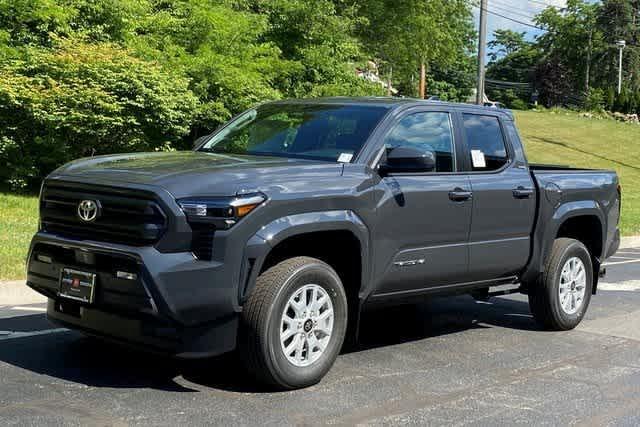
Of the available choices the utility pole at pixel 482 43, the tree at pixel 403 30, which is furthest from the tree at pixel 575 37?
the utility pole at pixel 482 43

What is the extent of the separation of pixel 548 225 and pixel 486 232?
3.07 ft

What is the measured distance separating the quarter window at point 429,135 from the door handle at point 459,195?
226 millimetres

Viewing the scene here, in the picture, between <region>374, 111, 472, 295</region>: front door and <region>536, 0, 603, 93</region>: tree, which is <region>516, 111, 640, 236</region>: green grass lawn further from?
<region>536, 0, 603, 93</region>: tree

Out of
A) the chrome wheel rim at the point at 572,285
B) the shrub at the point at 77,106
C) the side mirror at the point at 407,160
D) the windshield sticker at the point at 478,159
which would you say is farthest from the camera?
the shrub at the point at 77,106

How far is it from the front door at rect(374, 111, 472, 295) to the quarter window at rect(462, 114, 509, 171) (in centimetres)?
23

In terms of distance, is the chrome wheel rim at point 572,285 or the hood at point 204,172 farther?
the chrome wheel rim at point 572,285

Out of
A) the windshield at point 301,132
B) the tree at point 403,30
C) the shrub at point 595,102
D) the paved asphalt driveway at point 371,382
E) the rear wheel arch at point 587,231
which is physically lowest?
the paved asphalt driveway at point 371,382

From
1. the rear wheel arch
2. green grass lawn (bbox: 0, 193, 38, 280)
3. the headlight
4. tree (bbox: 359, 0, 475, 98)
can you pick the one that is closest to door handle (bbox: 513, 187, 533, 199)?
the rear wheel arch

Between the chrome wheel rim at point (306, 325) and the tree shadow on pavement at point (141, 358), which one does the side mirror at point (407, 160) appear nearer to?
the chrome wheel rim at point (306, 325)

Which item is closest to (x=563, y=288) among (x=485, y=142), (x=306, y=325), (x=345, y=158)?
(x=485, y=142)

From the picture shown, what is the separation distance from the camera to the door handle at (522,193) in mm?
7082

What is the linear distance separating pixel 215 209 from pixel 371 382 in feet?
5.61

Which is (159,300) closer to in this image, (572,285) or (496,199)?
(496,199)

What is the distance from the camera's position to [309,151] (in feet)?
20.5
